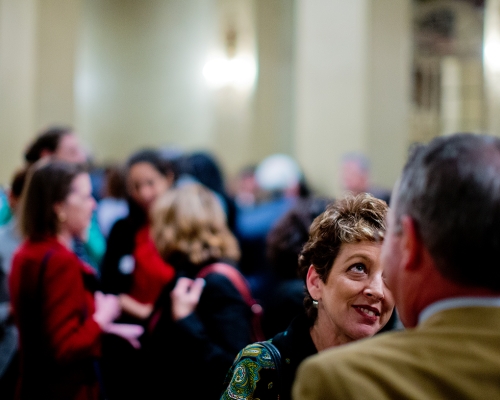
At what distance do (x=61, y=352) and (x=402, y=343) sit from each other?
1.82m

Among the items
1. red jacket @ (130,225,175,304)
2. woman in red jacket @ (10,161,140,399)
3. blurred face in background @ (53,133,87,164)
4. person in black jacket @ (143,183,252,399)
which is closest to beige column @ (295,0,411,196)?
blurred face in background @ (53,133,87,164)

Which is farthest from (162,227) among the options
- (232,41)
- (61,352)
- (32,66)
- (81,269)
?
(232,41)

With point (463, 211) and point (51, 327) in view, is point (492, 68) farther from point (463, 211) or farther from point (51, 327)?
point (463, 211)

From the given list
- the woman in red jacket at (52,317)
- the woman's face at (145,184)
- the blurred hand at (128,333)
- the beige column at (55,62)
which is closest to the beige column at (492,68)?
the beige column at (55,62)

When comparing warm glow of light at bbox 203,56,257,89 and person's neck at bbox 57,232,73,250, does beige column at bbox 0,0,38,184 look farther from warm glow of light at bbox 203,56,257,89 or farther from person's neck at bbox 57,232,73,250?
person's neck at bbox 57,232,73,250

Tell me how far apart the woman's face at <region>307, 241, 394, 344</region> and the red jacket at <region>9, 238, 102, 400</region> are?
1.35 meters

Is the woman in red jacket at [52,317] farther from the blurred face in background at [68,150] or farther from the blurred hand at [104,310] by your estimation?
the blurred face in background at [68,150]

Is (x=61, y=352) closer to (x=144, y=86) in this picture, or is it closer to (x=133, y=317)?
(x=133, y=317)

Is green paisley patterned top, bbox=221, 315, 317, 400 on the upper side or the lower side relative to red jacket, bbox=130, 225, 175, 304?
upper

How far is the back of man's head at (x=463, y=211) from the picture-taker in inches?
41.1

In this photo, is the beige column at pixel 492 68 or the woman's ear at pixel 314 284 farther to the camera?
the beige column at pixel 492 68

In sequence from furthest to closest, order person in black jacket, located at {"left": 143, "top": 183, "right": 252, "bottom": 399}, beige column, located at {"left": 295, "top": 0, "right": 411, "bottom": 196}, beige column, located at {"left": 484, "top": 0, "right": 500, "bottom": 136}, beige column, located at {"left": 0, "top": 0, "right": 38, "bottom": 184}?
beige column, located at {"left": 484, "top": 0, "right": 500, "bottom": 136} < beige column, located at {"left": 295, "top": 0, "right": 411, "bottom": 196} < beige column, located at {"left": 0, "top": 0, "right": 38, "bottom": 184} < person in black jacket, located at {"left": 143, "top": 183, "right": 252, "bottom": 399}

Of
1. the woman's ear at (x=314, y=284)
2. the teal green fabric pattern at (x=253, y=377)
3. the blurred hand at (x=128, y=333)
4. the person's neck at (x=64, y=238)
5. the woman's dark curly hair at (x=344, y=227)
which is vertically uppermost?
the woman's dark curly hair at (x=344, y=227)

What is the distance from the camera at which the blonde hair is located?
2.93 meters
